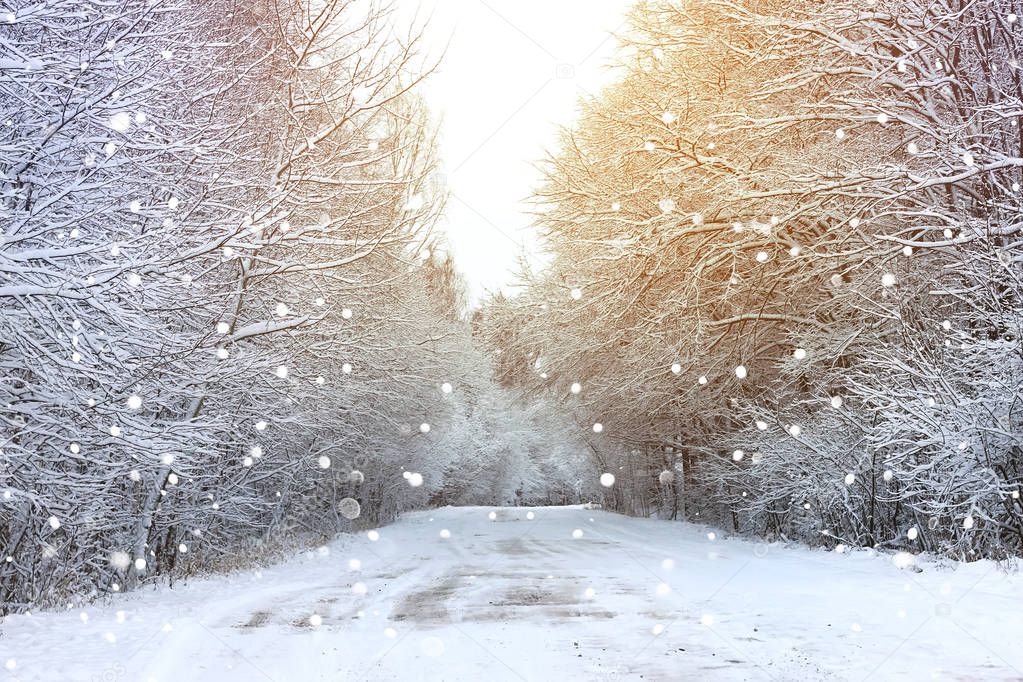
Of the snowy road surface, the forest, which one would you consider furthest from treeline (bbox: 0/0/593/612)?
the snowy road surface

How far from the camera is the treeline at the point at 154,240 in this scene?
21.6 feet

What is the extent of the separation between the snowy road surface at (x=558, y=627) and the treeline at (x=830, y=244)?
4.85ft

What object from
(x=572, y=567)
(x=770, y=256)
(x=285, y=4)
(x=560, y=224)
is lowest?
(x=572, y=567)

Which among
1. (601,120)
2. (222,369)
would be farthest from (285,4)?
(601,120)

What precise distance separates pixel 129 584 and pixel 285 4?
8.06 meters

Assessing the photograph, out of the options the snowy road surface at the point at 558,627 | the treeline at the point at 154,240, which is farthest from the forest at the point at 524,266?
the snowy road surface at the point at 558,627

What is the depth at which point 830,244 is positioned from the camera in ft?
41.8

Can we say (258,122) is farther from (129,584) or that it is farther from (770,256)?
(770,256)

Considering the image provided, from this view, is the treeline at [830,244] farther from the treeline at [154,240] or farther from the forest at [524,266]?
the treeline at [154,240]

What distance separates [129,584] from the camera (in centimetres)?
1191

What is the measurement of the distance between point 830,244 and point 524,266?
31.8 ft

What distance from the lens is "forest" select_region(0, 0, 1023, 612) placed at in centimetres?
706

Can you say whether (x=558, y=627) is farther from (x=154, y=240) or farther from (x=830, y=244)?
(x=830, y=244)

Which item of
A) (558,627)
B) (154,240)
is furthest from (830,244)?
(154,240)
